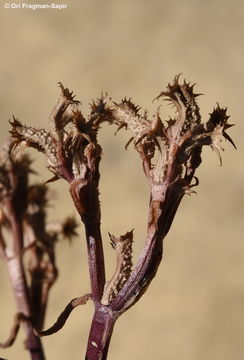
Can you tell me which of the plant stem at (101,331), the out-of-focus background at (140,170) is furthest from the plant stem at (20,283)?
the out-of-focus background at (140,170)

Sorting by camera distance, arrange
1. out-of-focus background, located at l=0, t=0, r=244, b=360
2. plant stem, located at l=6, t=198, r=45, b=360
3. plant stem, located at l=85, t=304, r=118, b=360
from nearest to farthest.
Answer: plant stem, located at l=85, t=304, r=118, b=360 → plant stem, located at l=6, t=198, r=45, b=360 → out-of-focus background, located at l=0, t=0, r=244, b=360

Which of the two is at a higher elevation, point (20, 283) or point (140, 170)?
point (140, 170)

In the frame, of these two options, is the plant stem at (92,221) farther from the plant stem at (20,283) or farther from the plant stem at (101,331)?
the plant stem at (20,283)

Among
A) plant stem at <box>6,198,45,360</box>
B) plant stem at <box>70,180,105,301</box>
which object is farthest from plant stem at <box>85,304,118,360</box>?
plant stem at <box>6,198,45,360</box>

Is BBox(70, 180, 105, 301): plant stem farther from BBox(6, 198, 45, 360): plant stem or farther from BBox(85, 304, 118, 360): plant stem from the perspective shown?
BBox(6, 198, 45, 360): plant stem

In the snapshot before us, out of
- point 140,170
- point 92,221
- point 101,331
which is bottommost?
point 101,331

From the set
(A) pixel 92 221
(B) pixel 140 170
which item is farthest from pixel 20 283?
(B) pixel 140 170

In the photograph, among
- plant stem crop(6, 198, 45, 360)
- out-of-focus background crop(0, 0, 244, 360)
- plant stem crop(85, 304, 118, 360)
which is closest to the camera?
plant stem crop(85, 304, 118, 360)

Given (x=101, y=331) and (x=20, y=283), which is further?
(x=20, y=283)

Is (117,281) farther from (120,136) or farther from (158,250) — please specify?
(120,136)

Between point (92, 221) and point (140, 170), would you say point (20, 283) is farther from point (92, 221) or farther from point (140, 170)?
point (140, 170)
